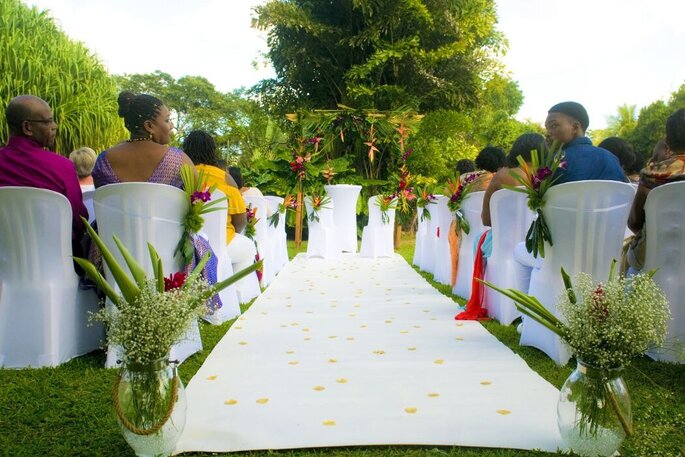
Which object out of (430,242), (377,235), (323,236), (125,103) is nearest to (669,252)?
(125,103)

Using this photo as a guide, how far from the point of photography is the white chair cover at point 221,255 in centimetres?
422

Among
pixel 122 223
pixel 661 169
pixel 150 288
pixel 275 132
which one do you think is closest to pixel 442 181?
pixel 275 132

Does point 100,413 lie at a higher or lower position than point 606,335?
lower

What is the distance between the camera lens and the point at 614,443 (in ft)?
6.10

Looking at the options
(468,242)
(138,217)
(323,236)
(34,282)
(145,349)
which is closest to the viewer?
(145,349)

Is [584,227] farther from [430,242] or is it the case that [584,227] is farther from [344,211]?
[344,211]

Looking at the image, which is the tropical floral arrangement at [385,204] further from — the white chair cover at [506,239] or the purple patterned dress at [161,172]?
the purple patterned dress at [161,172]

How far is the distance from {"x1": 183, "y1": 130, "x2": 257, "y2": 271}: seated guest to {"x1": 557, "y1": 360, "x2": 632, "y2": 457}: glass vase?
298cm

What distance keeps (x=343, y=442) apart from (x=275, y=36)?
1289 cm

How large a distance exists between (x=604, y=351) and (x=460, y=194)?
141 inches

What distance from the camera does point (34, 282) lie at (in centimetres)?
310

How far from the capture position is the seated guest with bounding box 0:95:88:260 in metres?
3.13

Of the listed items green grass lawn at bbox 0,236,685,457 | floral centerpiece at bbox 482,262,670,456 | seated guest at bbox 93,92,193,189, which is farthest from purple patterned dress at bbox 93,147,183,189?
floral centerpiece at bbox 482,262,670,456

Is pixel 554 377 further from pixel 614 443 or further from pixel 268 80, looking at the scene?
pixel 268 80
